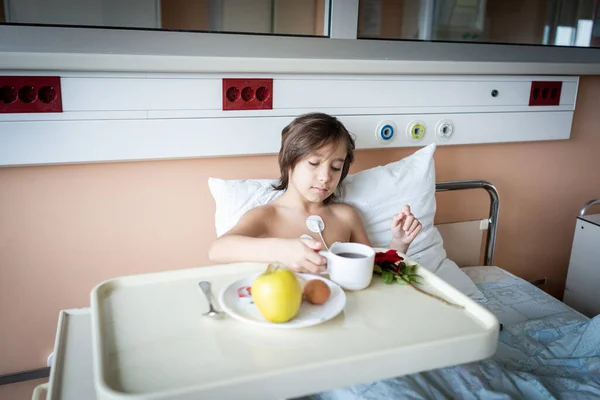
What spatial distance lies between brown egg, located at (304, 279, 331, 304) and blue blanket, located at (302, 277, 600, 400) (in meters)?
0.25

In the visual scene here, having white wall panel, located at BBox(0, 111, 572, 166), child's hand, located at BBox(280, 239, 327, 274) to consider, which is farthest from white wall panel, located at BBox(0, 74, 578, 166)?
child's hand, located at BBox(280, 239, 327, 274)

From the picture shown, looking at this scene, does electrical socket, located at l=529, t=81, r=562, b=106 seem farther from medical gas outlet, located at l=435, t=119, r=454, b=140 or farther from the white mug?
the white mug

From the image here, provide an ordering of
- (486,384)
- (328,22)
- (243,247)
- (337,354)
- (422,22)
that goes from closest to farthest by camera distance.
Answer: (337,354) → (486,384) → (243,247) → (328,22) → (422,22)

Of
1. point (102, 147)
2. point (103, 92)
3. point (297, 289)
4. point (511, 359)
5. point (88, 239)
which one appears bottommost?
point (511, 359)

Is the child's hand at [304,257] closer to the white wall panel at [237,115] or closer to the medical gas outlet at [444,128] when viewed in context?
the white wall panel at [237,115]

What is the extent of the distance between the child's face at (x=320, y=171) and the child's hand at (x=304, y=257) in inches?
14.5

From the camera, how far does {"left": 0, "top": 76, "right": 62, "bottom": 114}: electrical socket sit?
1.58 meters

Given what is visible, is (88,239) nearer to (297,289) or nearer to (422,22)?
(297,289)

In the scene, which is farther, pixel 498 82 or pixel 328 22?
pixel 498 82

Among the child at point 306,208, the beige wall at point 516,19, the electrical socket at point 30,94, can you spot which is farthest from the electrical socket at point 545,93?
the electrical socket at point 30,94

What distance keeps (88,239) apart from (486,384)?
1.34m

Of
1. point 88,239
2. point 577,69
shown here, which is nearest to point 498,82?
point 577,69

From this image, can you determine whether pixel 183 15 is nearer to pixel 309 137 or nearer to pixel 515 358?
pixel 309 137

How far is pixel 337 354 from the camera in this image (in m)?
0.99
